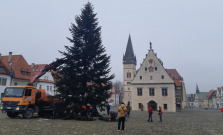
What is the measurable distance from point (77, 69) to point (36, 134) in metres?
Result: 10.7

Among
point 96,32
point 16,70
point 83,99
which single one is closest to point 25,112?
point 83,99

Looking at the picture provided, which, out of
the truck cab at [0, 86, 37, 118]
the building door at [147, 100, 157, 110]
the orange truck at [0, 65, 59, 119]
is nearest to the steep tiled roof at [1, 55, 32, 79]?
the orange truck at [0, 65, 59, 119]

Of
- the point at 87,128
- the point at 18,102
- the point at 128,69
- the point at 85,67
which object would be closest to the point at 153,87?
the point at 85,67

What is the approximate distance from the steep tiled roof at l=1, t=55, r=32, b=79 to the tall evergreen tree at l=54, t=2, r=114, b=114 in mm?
28669

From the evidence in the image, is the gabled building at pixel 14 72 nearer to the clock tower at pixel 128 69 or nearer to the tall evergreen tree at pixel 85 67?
the tall evergreen tree at pixel 85 67

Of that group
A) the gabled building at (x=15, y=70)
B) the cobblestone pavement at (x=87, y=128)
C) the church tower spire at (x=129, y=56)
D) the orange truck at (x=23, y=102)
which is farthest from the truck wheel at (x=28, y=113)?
the church tower spire at (x=129, y=56)

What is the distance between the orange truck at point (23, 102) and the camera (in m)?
17.7

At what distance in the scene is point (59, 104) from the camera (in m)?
19.4

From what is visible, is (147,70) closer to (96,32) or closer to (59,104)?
A: (96,32)

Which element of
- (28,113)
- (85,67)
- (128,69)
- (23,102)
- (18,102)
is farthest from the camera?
(128,69)

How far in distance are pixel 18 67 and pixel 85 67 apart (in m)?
31.9

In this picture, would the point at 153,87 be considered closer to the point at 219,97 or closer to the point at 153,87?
the point at 153,87

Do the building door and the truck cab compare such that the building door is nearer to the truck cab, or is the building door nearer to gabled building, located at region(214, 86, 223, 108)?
the truck cab

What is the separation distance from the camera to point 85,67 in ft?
69.3
